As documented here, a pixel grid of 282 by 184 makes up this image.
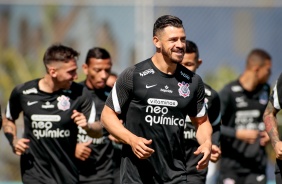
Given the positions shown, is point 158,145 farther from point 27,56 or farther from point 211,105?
point 27,56

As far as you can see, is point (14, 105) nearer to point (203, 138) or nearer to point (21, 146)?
point (21, 146)

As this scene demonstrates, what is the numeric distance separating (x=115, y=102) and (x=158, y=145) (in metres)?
0.52

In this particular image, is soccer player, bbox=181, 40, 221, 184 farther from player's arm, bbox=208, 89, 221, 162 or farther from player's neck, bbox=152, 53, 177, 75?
player's neck, bbox=152, 53, 177, 75

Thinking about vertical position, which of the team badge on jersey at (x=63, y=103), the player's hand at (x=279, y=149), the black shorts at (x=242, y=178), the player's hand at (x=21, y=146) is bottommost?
the black shorts at (x=242, y=178)

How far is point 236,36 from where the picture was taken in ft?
53.1

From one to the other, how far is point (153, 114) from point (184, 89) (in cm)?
35

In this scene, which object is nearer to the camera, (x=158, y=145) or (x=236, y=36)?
(x=158, y=145)

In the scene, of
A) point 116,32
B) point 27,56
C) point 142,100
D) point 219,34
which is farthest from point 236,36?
point 142,100

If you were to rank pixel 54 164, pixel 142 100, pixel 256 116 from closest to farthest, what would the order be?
pixel 142 100
pixel 54 164
pixel 256 116

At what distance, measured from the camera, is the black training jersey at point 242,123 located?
448 inches

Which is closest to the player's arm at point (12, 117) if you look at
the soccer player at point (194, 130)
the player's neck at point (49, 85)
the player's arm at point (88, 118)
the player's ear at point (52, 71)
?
the player's neck at point (49, 85)

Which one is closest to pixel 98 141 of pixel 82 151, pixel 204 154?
pixel 82 151

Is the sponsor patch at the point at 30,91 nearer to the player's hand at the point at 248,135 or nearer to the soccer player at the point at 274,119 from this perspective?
the soccer player at the point at 274,119

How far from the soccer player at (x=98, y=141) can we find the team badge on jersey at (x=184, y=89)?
2682mm
